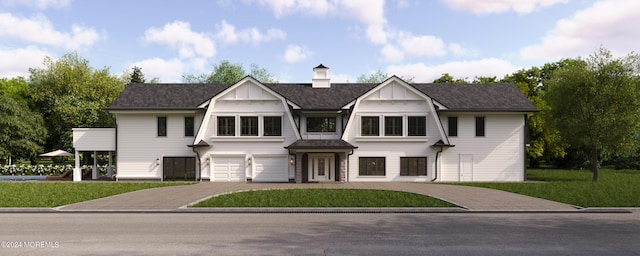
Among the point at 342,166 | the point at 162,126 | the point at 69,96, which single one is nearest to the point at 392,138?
the point at 342,166

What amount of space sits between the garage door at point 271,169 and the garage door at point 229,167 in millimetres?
1086

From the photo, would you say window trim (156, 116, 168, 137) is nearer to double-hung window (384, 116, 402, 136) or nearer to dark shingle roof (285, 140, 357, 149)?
dark shingle roof (285, 140, 357, 149)

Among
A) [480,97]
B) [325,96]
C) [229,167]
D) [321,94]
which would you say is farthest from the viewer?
[321,94]

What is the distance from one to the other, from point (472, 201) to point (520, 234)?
692 cm

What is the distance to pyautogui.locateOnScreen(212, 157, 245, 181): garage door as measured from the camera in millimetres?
31438

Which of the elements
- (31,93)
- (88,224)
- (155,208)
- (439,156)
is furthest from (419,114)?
(31,93)

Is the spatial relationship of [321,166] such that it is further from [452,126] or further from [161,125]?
[161,125]

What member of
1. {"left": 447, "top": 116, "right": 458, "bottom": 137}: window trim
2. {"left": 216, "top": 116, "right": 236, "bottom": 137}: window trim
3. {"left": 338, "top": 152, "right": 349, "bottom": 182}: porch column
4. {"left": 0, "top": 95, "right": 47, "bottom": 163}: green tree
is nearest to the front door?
{"left": 338, "top": 152, "right": 349, "bottom": 182}: porch column

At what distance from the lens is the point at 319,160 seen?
3103cm

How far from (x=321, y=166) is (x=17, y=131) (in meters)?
36.1

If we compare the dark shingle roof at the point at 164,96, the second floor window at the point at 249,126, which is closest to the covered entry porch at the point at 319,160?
the second floor window at the point at 249,126

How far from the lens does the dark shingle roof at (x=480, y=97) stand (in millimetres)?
31469

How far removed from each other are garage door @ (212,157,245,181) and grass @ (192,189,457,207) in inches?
408

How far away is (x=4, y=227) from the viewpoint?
478 inches
